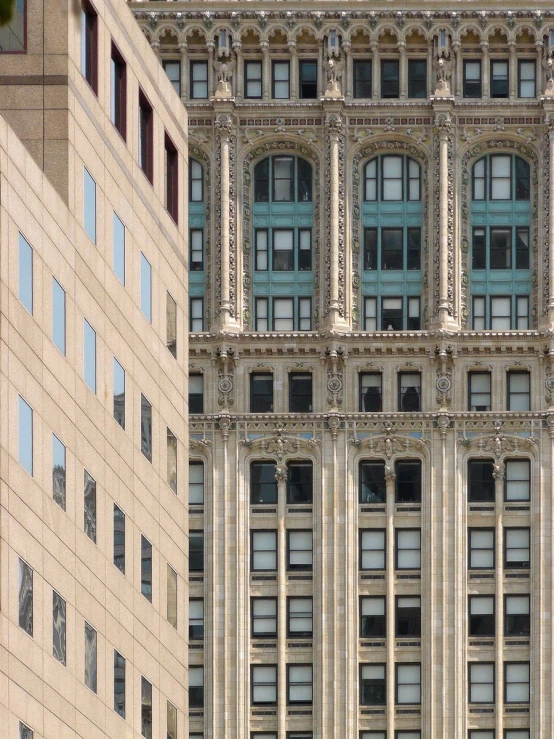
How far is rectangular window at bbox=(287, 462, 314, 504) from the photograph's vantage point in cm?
11744

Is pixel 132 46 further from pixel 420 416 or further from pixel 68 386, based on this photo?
pixel 420 416

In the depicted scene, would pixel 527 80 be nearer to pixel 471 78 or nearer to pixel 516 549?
pixel 471 78

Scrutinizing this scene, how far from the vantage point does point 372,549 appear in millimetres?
116938

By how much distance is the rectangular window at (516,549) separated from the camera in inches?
4604

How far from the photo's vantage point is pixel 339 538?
383 feet

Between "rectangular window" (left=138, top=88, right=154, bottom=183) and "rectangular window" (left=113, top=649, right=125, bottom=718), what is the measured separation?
14392 millimetres

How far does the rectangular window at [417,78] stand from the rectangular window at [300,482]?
1820cm

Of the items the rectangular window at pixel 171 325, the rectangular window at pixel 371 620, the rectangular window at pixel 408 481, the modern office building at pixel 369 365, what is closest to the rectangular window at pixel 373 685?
the modern office building at pixel 369 365

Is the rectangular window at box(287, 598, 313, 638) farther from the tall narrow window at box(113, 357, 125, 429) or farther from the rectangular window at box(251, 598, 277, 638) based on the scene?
the tall narrow window at box(113, 357, 125, 429)

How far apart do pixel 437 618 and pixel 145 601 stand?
48.8 meters

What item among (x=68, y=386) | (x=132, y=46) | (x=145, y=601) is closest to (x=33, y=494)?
(x=68, y=386)

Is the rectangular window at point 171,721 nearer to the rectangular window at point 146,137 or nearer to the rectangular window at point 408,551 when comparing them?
the rectangular window at point 146,137

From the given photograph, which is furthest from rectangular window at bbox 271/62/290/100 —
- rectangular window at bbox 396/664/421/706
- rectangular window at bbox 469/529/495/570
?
rectangular window at bbox 396/664/421/706

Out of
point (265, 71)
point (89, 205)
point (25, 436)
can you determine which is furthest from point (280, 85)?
point (25, 436)
